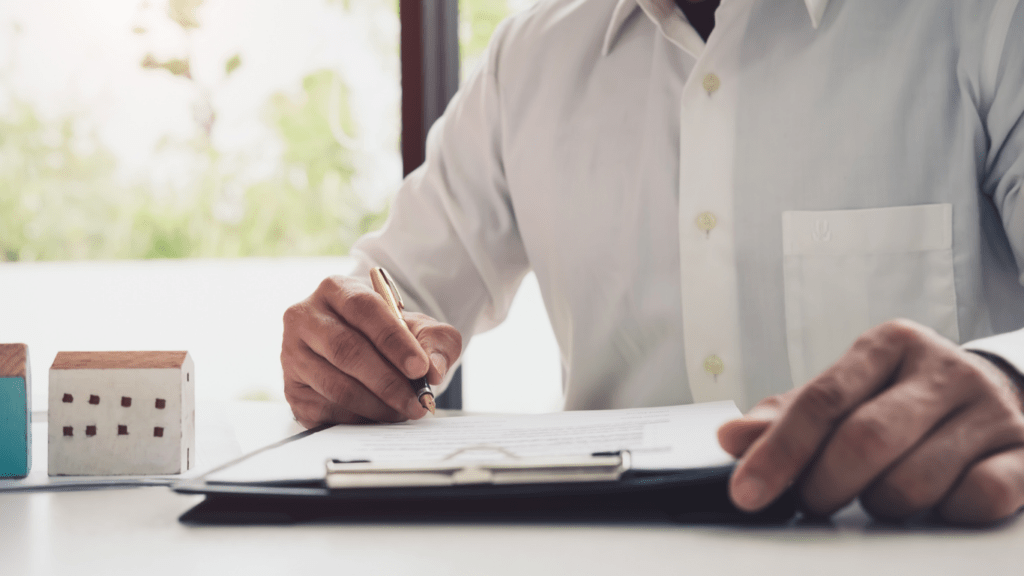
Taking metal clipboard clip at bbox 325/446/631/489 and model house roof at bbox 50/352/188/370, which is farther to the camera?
model house roof at bbox 50/352/188/370

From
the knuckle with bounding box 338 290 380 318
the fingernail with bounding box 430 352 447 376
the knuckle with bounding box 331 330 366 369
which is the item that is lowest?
the fingernail with bounding box 430 352 447 376

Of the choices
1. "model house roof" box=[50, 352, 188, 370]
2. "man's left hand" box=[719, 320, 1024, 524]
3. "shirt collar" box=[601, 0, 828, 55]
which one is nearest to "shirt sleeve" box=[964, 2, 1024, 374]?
"shirt collar" box=[601, 0, 828, 55]

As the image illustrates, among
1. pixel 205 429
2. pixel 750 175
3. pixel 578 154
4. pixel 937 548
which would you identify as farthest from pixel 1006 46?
pixel 205 429

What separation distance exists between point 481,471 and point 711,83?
2.26 ft

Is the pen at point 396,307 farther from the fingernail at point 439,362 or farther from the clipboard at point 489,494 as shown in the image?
the clipboard at point 489,494

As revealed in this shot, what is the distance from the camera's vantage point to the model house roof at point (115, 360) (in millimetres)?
525

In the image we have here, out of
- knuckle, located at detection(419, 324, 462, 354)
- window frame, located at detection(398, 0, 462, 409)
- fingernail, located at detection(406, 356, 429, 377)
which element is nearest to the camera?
fingernail, located at detection(406, 356, 429, 377)

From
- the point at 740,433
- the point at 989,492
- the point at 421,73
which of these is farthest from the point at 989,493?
the point at 421,73

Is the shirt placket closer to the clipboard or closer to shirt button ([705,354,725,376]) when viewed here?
shirt button ([705,354,725,376])

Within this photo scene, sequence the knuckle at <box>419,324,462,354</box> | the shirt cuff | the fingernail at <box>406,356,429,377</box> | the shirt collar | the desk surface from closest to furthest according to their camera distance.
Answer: the desk surface, the shirt cuff, the fingernail at <box>406,356,429,377</box>, the knuckle at <box>419,324,462,354</box>, the shirt collar

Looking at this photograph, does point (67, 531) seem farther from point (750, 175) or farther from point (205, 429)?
point (750, 175)

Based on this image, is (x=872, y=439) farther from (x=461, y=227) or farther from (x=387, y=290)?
(x=461, y=227)

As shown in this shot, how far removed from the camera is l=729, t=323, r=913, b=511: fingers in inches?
13.6

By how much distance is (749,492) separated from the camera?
0.34 meters
